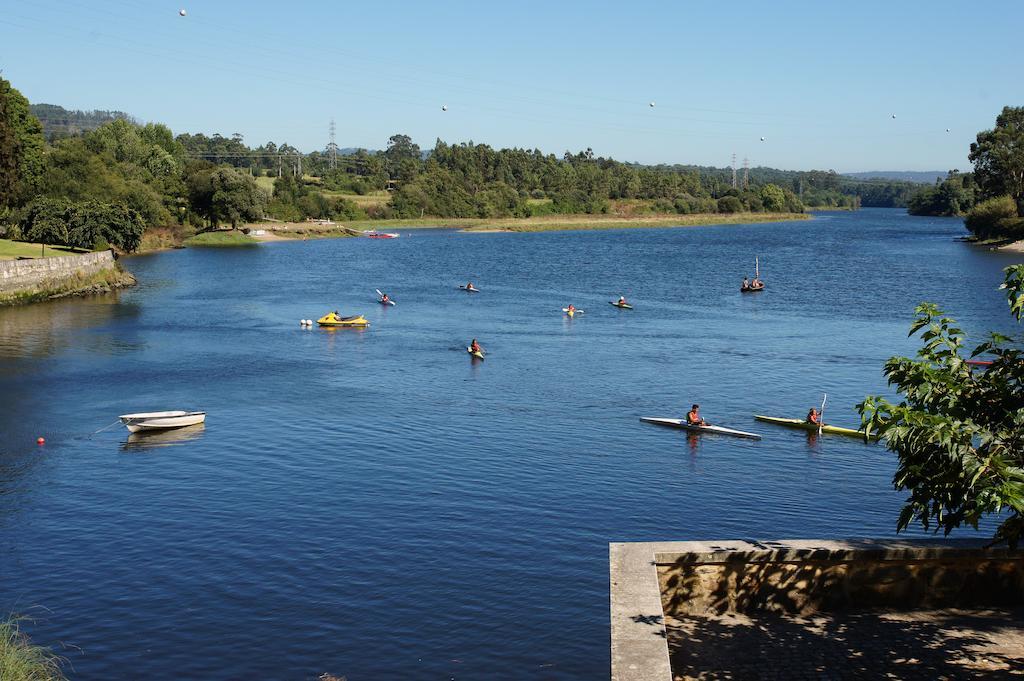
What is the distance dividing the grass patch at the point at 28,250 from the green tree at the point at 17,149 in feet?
17.5

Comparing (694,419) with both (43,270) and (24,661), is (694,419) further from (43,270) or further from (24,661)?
(43,270)

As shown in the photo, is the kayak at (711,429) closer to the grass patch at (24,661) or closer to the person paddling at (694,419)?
the person paddling at (694,419)

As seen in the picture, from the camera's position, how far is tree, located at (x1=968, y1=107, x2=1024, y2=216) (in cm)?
16462

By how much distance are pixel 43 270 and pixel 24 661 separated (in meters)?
76.2

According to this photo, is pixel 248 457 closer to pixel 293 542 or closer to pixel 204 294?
pixel 293 542

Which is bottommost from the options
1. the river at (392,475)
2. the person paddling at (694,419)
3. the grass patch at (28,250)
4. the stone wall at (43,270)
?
the river at (392,475)

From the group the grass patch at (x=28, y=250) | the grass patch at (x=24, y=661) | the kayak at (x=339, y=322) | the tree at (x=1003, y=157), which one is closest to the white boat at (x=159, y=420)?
the grass patch at (x=24, y=661)

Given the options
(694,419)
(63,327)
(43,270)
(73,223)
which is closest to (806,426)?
(694,419)

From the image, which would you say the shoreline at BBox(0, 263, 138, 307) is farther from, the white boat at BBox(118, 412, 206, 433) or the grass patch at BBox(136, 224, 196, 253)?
the white boat at BBox(118, 412, 206, 433)

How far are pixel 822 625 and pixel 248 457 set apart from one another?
28.0 m

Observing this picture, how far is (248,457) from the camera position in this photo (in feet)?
126

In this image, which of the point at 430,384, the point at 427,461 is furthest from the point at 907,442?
the point at 430,384

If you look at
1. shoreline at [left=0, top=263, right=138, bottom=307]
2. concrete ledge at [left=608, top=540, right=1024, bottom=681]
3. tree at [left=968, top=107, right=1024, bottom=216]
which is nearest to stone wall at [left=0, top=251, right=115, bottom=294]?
shoreline at [left=0, top=263, right=138, bottom=307]

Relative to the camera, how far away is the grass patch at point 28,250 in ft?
303
